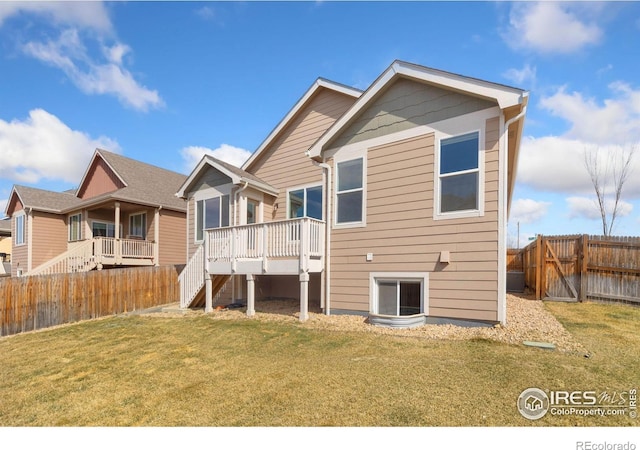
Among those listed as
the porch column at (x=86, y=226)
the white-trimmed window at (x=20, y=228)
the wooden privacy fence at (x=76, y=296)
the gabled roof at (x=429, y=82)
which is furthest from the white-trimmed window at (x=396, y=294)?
the white-trimmed window at (x=20, y=228)

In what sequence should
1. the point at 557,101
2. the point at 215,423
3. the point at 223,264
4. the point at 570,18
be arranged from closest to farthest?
the point at 215,423 → the point at 570,18 → the point at 223,264 → the point at 557,101

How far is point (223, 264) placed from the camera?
10234mm

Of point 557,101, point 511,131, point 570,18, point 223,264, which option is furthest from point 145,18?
point 557,101

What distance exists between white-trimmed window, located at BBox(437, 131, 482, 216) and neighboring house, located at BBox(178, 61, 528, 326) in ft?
0.07

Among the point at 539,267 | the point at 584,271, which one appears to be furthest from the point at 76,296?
the point at 584,271

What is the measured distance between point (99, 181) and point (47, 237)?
4419 millimetres

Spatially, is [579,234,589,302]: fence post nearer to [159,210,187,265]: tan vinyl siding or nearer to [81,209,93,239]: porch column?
[159,210,187,265]: tan vinyl siding

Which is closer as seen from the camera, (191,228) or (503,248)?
(503,248)

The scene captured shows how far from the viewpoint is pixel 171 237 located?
17.9 metres

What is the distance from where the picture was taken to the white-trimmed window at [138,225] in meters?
17.8

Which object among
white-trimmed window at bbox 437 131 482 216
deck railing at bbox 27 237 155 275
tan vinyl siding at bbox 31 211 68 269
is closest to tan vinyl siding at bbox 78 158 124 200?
tan vinyl siding at bbox 31 211 68 269

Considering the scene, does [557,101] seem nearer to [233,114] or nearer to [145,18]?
[233,114]

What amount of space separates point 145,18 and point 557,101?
13934 mm

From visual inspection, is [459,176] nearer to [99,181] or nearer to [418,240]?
[418,240]
